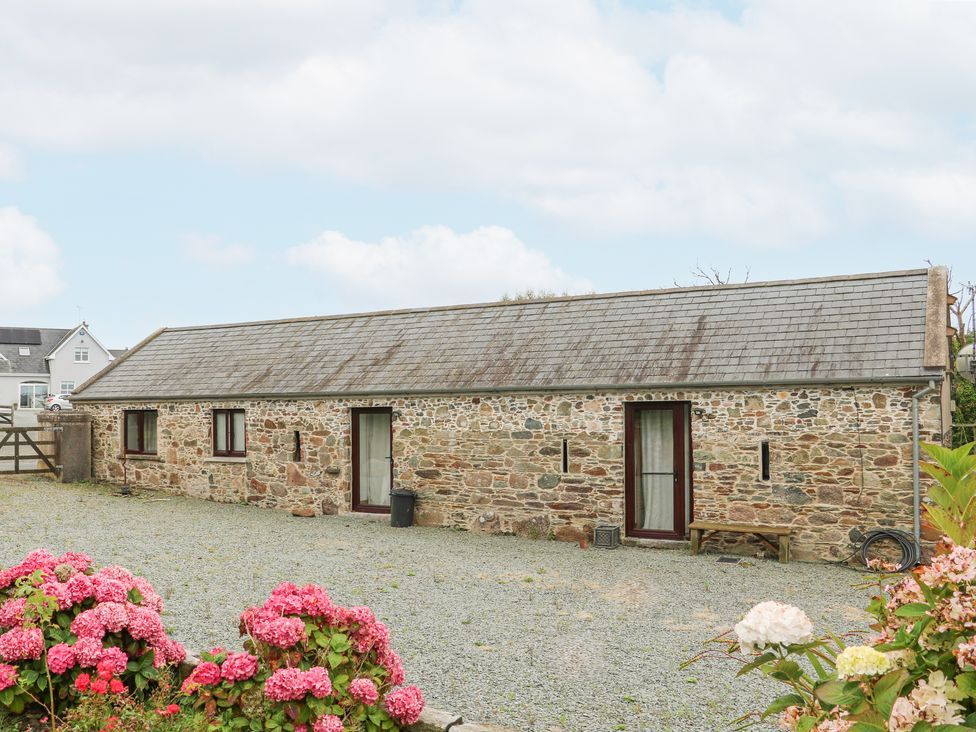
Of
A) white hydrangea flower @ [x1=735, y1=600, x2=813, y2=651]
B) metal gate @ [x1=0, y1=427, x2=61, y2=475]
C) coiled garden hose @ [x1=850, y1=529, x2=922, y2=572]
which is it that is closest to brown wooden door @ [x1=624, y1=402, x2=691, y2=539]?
coiled garden hose @ [x1=850, y1=529, x2=922, y2=572]

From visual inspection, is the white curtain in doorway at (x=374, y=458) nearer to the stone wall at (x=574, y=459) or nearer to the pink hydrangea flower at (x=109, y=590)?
the stone wall at (x=574, y=459)

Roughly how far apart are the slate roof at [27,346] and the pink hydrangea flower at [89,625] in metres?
58.0

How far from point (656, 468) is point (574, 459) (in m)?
1.37

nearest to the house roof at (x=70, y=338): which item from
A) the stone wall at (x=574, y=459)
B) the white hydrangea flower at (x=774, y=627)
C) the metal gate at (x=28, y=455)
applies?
the metal gate at (x=28, y=455)

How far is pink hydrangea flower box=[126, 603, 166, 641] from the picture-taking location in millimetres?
5410

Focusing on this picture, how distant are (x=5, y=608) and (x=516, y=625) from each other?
15.7 feet

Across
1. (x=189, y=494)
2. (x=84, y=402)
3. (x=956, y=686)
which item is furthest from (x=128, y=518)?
(x=956, y=686)

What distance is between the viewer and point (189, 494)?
1858 cm

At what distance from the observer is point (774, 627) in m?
2.97

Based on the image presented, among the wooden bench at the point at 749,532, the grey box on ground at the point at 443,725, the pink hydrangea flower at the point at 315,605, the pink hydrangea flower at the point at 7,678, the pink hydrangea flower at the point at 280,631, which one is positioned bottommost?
the wooden bench at the point at 749,532

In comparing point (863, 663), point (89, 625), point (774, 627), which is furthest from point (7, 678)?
point (863, 663)

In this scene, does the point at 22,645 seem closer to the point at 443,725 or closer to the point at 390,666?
the point at 390,666

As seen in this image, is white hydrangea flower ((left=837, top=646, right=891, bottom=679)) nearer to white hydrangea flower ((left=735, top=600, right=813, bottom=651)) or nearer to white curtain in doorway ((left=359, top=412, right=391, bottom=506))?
white hydrangea flower ((left=735, top=600, right=813, bottom=651))

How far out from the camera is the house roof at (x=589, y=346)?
12.8 metres
